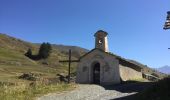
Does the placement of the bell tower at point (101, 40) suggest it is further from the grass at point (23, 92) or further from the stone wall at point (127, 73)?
the grass at point (23, 92)

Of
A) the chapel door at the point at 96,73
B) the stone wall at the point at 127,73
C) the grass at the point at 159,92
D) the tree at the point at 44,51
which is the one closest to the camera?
the grass at the point at 159,92

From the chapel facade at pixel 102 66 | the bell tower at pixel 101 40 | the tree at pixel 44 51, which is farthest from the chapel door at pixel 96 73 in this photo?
the tree at pixel 44 51

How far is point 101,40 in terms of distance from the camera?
159 ft

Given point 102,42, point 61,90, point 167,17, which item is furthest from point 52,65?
point 167,17

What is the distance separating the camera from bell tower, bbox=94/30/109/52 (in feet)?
158

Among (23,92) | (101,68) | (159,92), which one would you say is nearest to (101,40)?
(101,68)

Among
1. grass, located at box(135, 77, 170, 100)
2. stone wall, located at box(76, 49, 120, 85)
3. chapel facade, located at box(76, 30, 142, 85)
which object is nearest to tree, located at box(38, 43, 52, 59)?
chapel facade, located at box(76, 30, 142, 85)

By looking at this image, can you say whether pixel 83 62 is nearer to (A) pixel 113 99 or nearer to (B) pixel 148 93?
(A) pixel 113 99

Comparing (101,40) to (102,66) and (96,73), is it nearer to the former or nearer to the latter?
(102,66)

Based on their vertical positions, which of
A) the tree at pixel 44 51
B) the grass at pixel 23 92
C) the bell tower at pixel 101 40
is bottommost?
the grass at pixel 23 92

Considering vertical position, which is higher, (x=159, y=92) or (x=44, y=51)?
(x=44, y=51)

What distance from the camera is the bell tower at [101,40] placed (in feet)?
158

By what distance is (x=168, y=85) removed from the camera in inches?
844

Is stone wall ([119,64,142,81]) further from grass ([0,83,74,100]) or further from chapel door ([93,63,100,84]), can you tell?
grass ([0,83,74,100])
